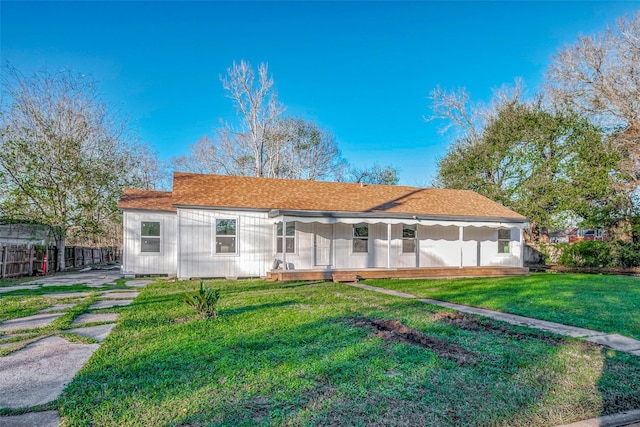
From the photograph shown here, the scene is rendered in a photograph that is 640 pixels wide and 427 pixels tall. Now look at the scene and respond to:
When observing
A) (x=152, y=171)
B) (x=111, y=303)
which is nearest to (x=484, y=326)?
(x=111, y=303)

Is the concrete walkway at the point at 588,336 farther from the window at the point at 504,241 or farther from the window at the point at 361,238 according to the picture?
the window at the point at 504,241

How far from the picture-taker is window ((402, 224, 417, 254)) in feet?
52.5

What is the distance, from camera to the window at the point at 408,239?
52.5ft

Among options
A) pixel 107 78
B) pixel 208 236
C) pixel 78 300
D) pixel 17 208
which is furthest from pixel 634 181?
pixel 17 208

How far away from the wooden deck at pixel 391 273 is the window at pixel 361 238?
142 cm

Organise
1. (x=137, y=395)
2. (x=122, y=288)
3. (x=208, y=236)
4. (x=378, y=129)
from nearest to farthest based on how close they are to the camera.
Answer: (x=137, y=395)
(x=122, y=288)
(x=208, y=236)
(x=378, y=129)

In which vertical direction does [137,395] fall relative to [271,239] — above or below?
below

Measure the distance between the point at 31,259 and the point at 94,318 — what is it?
1113 cm

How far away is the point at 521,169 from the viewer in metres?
23.2

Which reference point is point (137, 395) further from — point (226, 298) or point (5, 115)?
point (5, 115)

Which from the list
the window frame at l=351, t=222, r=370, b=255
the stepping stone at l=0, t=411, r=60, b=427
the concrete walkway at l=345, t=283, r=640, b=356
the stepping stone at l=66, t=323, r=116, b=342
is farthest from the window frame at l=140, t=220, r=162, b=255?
the stepping stone at l=0, t=411, r=60, b=427

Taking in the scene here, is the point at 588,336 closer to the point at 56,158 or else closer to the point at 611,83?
the point at 56,158

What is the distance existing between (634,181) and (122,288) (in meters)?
23.9

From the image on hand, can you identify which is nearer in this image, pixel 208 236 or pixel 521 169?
pixel 208 236
